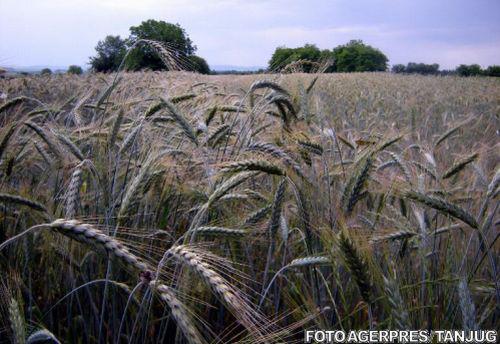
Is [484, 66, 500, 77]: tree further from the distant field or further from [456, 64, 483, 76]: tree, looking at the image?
the distant field

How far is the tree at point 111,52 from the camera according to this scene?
4738 millimetres

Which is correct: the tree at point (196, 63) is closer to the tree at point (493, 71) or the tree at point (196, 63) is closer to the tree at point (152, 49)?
the tree at point (152, 49)

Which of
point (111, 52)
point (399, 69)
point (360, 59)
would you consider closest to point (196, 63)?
point (111, 52)

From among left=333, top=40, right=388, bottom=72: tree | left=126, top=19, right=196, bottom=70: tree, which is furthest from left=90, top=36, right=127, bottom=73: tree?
left=333, top=40, right=388, bottom=72: tree

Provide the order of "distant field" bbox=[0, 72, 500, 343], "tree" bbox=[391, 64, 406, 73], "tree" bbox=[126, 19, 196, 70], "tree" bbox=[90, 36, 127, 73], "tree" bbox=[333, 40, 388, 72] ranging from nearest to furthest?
"distant field" bbox=[0, 72, 500, 343]
"tree" bbox=[126, 19, 196, 70]
"tree" bbox=[90, 36, 127, 73]
"tree" bbox=[391, 64, 406, 73]
"tree" bbox=[333, 40, 388, 72]

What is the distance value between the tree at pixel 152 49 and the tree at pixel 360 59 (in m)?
17.9

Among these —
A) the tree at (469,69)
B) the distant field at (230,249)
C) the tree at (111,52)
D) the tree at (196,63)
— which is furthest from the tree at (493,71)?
the distant field at (230,249)

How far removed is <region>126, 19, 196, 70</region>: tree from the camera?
10.3 feet

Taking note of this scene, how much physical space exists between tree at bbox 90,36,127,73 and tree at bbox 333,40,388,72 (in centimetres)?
2743

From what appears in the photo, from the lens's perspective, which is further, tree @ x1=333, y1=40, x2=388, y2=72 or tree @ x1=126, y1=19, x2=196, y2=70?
tree @ x1=333, y1=40, x2=388, y2=72

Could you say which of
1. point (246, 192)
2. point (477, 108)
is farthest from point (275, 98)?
point (477, 108)

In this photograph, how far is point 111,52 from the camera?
13.2 meters

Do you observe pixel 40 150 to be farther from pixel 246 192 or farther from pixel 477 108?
pixel 477 108

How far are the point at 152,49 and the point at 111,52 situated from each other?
11062 millimetres
